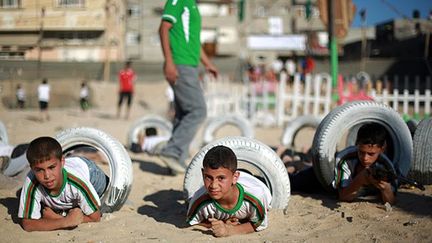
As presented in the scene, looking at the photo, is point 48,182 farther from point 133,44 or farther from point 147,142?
point 133,44

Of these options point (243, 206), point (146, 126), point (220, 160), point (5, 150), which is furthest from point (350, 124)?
point (146, 126)

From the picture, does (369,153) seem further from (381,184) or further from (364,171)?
(381,184)

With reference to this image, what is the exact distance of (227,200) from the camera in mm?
3188

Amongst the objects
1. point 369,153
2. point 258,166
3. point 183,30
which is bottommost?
point 258,166

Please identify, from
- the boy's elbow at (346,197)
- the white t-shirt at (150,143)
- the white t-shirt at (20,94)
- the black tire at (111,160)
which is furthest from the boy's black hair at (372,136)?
the white t-shirt at (20,94)

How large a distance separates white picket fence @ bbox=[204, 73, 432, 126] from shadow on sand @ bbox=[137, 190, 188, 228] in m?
6.69

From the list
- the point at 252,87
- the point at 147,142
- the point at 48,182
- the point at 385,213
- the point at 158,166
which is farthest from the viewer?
the point at 252,87

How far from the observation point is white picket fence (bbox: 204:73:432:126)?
11.7 meters

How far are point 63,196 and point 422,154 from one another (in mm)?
3101

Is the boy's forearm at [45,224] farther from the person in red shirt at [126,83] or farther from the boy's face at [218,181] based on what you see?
the person in red shirt at [126,83]

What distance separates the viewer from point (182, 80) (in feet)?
17.4

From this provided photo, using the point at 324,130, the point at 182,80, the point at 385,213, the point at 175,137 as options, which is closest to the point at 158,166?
the point at 175,137

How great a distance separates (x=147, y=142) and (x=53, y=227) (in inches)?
163

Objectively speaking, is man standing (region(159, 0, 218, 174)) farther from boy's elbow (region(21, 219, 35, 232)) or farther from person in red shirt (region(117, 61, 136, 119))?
person in red shirt (region(117, 61, 136, 119))
